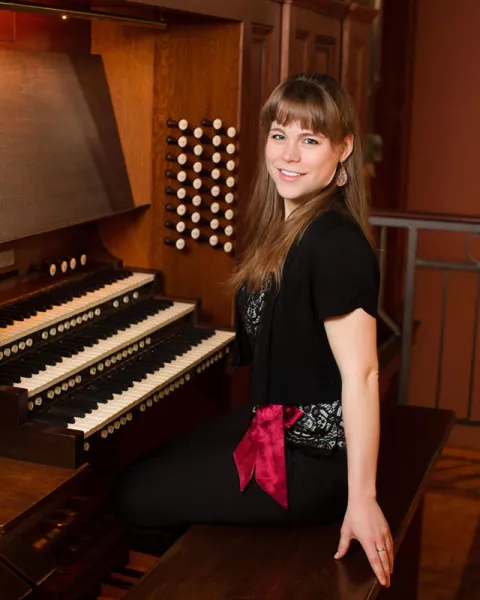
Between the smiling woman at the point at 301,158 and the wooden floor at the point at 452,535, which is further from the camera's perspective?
the wooden floor at the point at 452,535

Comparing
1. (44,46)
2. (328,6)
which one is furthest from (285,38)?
(44,46)

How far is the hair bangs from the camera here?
2252 millimetres

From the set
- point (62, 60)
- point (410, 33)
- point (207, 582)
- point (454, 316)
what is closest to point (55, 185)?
point (62, 60)

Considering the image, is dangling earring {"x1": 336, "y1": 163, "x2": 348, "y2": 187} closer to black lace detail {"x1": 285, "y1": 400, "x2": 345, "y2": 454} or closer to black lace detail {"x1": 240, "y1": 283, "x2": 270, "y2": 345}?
black lace detail {"x1": 240, "y1": 283, "x2": 270, "y2": 345}

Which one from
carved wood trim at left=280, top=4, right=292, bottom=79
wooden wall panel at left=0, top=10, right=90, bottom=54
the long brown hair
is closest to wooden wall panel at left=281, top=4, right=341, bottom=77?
carved wood trim at left=280, top=4, right=292, bottom=79

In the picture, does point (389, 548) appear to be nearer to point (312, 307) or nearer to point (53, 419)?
point (312, 307)

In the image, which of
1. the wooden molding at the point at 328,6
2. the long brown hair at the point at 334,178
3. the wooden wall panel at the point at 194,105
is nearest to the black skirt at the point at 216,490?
the long brown hair at the point at 334,178

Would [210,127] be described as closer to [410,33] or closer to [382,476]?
[382,476]

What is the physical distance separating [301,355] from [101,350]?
70 cm

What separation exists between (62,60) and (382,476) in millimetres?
1583

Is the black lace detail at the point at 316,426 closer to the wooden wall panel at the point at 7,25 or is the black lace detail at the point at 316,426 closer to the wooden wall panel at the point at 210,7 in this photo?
the wooden wall panel at the point at 210,7

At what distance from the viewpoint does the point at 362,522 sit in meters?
2.07

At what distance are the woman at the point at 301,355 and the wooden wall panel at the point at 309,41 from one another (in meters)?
1.30

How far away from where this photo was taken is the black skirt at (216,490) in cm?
223
